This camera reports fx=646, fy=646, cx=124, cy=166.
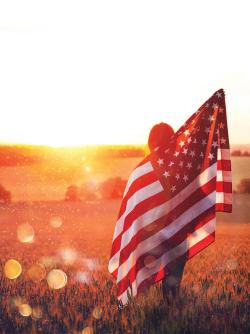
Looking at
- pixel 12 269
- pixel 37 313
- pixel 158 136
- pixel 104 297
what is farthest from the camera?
pixel 12 269

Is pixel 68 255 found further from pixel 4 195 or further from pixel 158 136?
pixel 4 195

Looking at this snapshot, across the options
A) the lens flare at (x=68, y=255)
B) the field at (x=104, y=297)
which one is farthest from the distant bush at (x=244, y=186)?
the lens flare at (x=68, y=255)

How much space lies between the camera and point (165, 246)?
7137 millimetres

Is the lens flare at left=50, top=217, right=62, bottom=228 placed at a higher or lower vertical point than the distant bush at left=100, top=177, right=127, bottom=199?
lower

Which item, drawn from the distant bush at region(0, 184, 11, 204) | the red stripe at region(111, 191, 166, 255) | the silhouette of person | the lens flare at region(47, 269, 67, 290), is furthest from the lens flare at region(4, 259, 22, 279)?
the distant bush at region(0, 184, 11, 204)

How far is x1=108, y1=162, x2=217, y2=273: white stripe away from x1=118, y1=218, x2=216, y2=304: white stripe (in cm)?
37

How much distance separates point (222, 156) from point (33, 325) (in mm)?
2940

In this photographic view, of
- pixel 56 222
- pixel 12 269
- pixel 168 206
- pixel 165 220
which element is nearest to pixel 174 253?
pixel 165 220

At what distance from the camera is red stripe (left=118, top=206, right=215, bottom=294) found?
7145 millimetres

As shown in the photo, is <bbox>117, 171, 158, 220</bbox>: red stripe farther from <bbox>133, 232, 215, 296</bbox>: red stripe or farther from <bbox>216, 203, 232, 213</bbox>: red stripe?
<bbox>216, 203, 232, 213</bbox>: red stripe

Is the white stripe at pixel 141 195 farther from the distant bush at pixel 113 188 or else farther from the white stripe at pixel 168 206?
the distant bush at pixel 113 188

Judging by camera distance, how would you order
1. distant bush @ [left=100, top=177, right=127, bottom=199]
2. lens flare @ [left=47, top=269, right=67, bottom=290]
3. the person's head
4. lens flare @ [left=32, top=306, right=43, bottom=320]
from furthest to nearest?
distant bush @ [left=100, top=177, right=127, bottom=199]
lens flare @ [left=47, top=269, right=67, bottom=290]
the person's head
lens flare @ [left=32, top=306, right=43, bottom=320]

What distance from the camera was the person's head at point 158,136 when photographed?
7.45m

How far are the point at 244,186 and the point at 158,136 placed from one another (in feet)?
73.0
